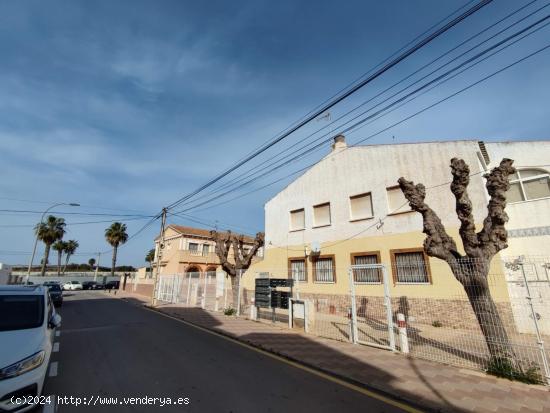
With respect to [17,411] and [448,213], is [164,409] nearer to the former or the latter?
[17,411]

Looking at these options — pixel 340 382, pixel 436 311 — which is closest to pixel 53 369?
pixel 340 382

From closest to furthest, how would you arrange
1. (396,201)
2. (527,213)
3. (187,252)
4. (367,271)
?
(527,213) < (396,201) < (367,271) < (187,252)

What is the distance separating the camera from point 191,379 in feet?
17.9

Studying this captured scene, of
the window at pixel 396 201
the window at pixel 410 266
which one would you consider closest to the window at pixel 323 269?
the window at pixel 410 266

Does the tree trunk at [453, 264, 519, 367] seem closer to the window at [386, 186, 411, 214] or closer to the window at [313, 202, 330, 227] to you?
the window at [386, 186, 411, 214]

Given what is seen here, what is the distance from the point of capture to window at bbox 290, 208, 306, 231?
18.3m

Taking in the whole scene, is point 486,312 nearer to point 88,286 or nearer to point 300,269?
point 300,269

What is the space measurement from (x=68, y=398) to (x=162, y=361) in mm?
2233

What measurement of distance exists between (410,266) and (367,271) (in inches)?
82.9

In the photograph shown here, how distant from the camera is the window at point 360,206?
15.3 metres

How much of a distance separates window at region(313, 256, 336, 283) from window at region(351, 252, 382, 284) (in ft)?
4.79

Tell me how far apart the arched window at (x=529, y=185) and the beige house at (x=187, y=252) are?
26.3 m

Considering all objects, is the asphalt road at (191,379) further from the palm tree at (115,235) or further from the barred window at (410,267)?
the palm tree at (115,235)

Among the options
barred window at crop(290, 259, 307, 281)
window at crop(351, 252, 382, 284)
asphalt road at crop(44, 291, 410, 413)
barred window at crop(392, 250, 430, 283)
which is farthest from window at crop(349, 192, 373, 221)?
asphalt road at crop(44, 291, 410, 413)
